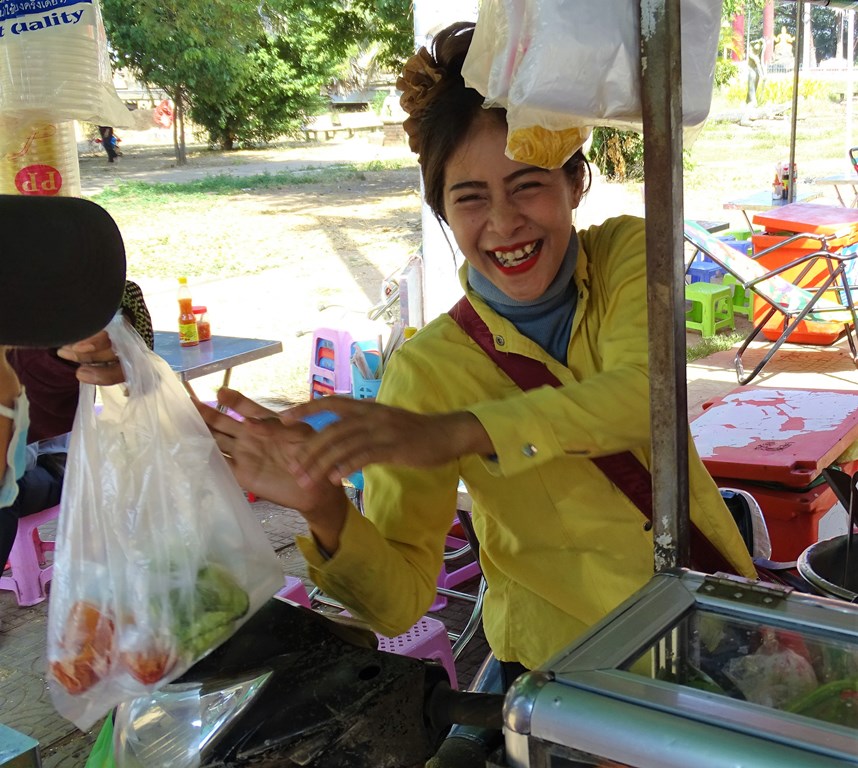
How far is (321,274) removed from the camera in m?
10.0

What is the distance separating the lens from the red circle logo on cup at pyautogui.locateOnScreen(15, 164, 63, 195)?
170cm

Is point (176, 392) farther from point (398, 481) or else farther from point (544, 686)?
point (544, 686)

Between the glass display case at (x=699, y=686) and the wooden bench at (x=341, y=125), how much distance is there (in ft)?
82.0

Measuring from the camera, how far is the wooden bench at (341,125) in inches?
1029

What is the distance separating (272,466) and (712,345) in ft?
19.5

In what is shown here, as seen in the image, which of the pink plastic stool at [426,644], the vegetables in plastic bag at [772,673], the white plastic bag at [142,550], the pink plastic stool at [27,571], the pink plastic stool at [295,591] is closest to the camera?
the vegetables in plastic bag at [772,673]

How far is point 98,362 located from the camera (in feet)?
4.13

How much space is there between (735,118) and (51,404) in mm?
22312

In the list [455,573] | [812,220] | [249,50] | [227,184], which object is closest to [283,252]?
[227,184]

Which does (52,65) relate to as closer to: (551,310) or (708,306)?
(551,310)

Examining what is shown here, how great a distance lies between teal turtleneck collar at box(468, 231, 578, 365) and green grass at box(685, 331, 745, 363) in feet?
17.1

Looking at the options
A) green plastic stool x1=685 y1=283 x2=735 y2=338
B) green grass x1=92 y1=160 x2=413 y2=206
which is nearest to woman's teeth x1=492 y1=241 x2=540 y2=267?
green plastic stool x1=685 y1=283 x2=735 y2=338

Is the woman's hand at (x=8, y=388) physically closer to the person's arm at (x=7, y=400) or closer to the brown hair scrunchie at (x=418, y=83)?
the person's arm at (x=7, y=400)

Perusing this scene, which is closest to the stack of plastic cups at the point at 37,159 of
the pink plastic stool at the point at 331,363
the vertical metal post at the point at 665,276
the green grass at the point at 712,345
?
the vertical metal post at the point at 665,276
